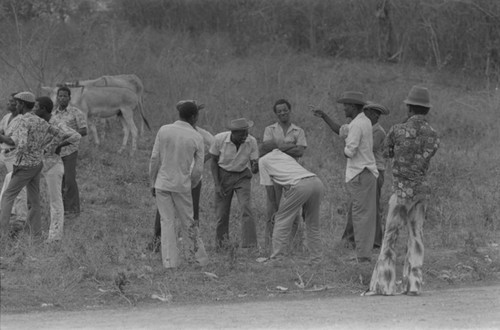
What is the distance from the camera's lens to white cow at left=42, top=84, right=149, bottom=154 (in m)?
17.1

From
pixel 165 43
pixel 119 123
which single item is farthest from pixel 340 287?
pixel 165 43

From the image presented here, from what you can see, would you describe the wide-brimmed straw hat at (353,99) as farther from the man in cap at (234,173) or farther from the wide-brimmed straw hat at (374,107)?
the man in cap at (234,173)

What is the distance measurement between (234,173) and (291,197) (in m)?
1.02

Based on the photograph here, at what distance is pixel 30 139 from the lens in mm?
11312

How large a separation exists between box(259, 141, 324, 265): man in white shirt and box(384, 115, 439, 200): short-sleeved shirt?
1371 millimetres

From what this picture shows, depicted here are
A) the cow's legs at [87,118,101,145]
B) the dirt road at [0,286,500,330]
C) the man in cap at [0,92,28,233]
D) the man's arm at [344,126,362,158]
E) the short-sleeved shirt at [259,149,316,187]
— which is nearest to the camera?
the dirt road at [0,286,500,330]

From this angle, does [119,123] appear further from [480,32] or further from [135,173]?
[480,32]

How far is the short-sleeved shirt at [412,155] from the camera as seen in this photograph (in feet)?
32.0

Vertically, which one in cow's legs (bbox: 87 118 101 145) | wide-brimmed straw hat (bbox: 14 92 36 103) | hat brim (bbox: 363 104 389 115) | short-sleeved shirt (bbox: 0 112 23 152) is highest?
wide-brimmed straw hat (bbox: 14 92 36 103)

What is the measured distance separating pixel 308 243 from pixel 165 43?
13073 mm

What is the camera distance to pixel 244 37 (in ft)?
81.4

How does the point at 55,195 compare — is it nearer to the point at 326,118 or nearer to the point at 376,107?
the point at 326,118

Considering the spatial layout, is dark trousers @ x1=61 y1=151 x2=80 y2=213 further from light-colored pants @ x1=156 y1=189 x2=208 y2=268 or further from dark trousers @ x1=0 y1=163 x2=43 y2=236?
light-colored pants @ x1=156 y1=189 x2=208 y2=268

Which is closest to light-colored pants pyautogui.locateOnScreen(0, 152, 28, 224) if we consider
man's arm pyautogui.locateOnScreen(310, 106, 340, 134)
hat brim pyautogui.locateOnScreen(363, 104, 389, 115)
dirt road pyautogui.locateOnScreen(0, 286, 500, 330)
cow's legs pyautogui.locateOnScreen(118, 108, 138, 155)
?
dirt road pyautogui.locateOnScreen(0, 286, 500, 330)
